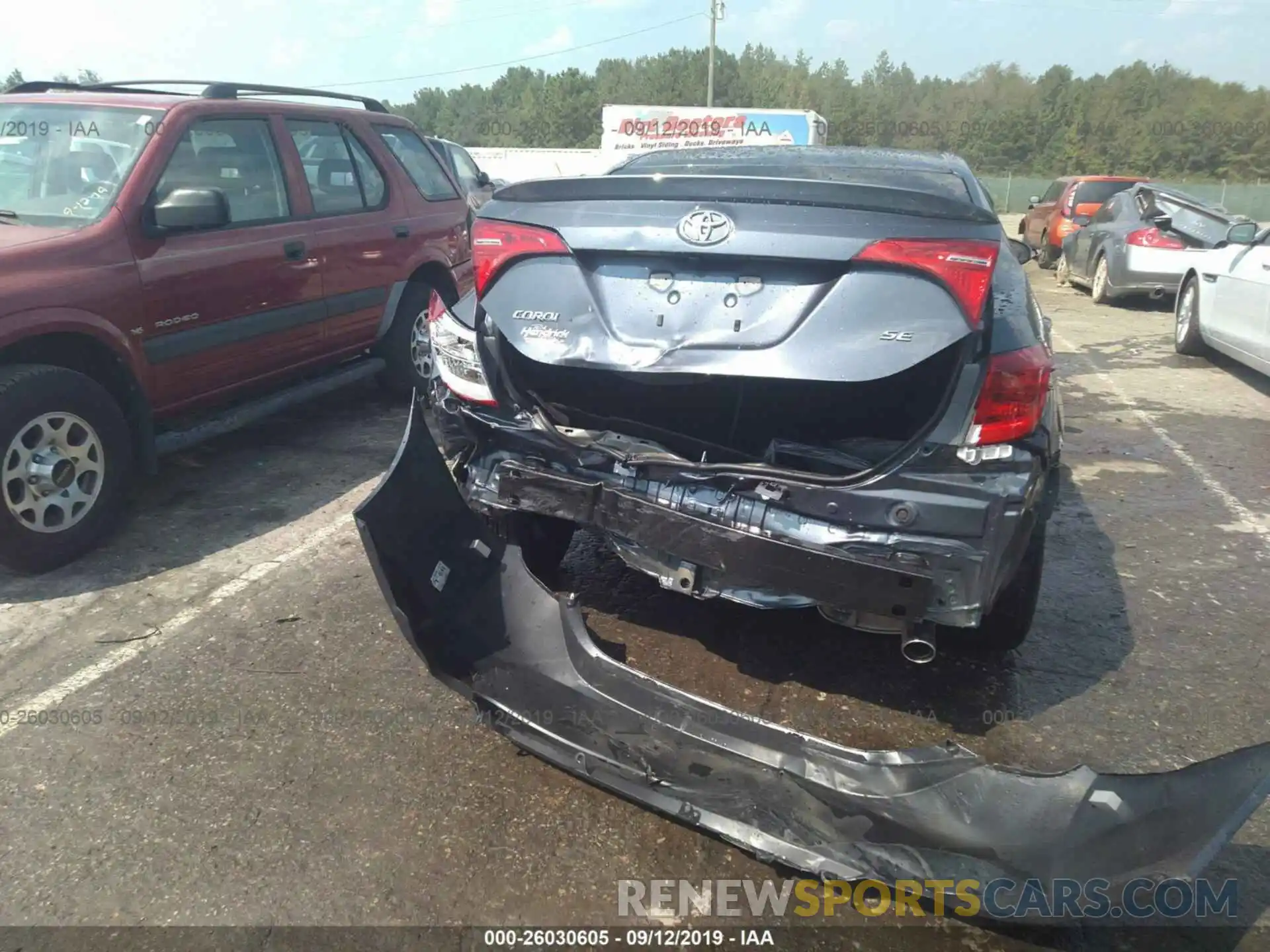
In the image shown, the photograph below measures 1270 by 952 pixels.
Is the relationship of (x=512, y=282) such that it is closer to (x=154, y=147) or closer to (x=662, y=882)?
(x=662, y=882)

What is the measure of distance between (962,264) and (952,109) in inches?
2963

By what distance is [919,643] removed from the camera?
8.59ft

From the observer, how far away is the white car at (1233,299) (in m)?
6.95

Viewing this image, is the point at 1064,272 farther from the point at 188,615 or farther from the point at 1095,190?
the point at 188,615

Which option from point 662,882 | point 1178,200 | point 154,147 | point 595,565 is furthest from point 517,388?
point 1178,200

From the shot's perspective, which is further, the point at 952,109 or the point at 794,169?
the point at 952,109

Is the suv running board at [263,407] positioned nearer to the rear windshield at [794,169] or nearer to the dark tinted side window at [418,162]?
the dark tinted side window at [418,162]

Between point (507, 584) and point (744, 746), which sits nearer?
point (744, 746)

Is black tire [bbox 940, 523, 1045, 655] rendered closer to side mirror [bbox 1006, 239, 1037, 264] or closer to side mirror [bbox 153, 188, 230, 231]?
side mirror [bbox 1006, 239, 1037, 264]

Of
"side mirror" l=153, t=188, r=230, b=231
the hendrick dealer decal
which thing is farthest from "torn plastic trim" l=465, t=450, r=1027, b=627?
the hendrick dealer decal

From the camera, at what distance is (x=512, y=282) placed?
286 centimetres

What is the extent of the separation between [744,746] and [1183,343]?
8.11 meters

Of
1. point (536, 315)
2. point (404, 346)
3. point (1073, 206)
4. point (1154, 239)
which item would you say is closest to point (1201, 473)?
point (536, 315)

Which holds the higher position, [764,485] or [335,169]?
[335,169]
